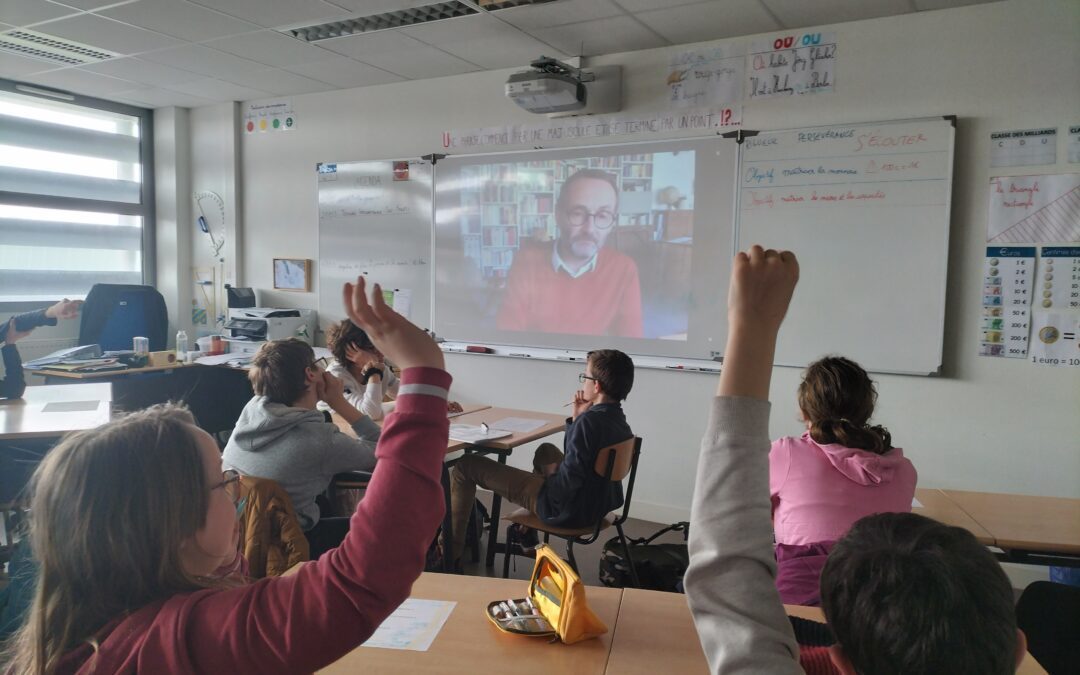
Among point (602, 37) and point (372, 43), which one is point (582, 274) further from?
→ point (372, 43)

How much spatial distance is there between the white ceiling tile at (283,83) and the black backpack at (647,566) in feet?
13.1

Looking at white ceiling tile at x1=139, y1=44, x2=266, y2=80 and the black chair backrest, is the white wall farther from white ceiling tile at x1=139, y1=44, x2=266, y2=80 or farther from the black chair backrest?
the black chair backrest

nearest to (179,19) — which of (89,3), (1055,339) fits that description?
(89,3)

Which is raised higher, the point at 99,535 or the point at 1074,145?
the point at 1074,145

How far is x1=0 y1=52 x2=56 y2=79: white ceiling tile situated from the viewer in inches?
188

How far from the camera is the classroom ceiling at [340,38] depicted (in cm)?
357

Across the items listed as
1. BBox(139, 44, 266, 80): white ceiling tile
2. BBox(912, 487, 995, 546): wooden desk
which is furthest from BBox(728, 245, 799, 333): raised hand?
BBox(139, 44, 266, 80): white ceiling tile

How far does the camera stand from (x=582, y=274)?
4.45 metres

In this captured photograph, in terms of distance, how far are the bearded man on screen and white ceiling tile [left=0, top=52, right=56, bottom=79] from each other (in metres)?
3.61

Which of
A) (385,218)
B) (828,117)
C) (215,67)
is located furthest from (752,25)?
(215,67)

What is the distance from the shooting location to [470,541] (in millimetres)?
3553

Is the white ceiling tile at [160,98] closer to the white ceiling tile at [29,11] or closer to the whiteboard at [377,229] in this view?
the whiteboard at [377,229]

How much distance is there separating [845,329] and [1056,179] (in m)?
1.14

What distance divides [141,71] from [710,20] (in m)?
3.99
